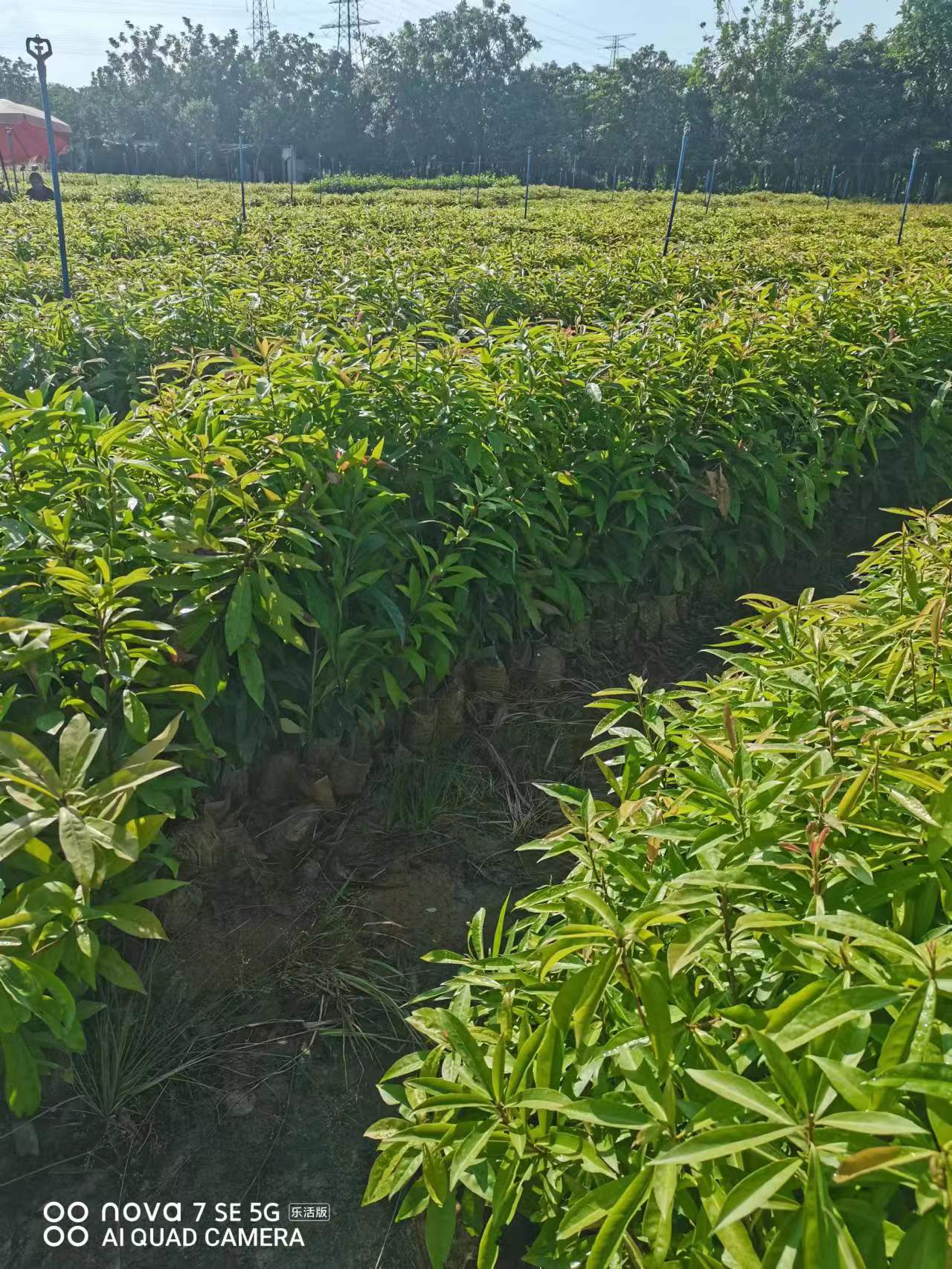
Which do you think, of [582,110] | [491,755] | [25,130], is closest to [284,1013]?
[491,755]

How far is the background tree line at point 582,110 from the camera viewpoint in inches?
1778

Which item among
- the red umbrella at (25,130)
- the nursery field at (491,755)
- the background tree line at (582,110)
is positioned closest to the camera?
the nursery field at (491,755)

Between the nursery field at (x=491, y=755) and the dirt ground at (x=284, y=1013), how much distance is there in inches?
0.5

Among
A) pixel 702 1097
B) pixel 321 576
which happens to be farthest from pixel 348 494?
pixel 702 1097

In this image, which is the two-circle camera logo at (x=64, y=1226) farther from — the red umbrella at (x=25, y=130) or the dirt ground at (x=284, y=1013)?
the red umbrella at (x=25, y=130)

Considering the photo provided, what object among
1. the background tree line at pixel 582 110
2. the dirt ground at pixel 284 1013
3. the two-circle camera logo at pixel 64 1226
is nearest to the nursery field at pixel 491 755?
the dirt ground at pixel 284 1013

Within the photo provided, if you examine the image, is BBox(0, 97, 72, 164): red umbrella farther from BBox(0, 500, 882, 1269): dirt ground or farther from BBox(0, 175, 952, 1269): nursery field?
BBox(0, 500, 882, 1269): dirt ground

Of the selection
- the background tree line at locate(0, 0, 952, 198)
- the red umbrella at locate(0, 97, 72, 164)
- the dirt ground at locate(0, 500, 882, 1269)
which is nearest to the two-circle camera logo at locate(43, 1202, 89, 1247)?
the dirt ground at locate(0, 500, 882, 1269)

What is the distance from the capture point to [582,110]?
54375mm

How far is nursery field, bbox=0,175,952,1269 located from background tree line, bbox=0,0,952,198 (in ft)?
141

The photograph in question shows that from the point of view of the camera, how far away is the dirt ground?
1804 mm

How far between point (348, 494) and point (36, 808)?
3.99ft

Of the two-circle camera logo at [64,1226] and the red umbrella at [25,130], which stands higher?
the red umbrella at [25,130]

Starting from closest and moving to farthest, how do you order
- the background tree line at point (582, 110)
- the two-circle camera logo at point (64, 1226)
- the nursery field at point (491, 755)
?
the nursery field at point (491, 755) < the two-circle camera logo at point (64, 1226) < the background tree line at point (582, 110)
